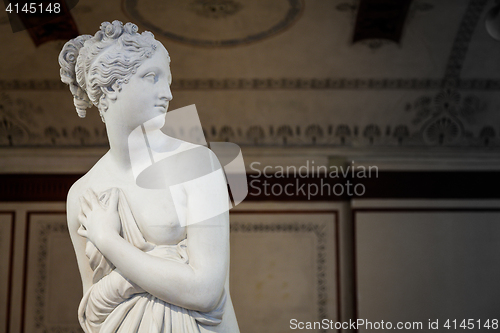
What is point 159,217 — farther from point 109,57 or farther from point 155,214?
point 109,57

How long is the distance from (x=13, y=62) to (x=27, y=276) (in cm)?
207

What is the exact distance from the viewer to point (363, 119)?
6383 millimetres

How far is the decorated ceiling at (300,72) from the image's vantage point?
5754 mm

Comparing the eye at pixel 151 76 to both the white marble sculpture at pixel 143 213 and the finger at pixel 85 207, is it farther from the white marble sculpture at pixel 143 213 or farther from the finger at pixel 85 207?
the finger at pixel 85 207

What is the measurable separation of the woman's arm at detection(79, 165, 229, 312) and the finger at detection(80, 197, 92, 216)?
0.05 metres

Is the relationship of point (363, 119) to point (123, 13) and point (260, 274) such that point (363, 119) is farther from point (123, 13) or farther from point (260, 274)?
point (123, 13)

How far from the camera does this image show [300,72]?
6191 mm

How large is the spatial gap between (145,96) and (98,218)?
1.35 feet

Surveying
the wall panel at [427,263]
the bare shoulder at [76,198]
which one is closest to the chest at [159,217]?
the bare shoulder at [76,198]

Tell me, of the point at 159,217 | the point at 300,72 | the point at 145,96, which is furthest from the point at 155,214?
the point at 300,72

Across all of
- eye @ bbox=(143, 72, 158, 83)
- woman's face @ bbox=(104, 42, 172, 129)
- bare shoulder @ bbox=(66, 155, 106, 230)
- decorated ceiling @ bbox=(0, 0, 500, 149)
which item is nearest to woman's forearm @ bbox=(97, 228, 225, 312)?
bare shoulder @ bbox=(66, 155, 106, 230)

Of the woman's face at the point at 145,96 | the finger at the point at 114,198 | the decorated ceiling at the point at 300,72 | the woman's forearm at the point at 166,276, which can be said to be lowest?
Answer: the decorated ceiling at the point at 300,72

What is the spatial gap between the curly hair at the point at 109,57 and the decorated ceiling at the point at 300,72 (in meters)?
3.65

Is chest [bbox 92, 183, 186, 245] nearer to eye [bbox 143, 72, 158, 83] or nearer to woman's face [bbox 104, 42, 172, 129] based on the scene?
woman's face [bbox 104, 42, 172, 129]
